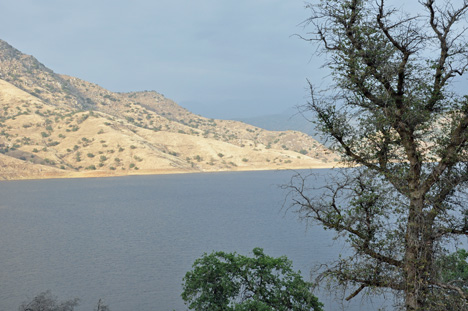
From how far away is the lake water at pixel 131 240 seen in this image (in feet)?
110

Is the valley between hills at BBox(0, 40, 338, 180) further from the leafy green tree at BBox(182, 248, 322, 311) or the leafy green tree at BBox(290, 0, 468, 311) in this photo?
the leafy green tree at BBox(290, 0, 468, 311)

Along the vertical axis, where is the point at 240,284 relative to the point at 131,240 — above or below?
above

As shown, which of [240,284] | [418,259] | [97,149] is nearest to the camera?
[418,259]

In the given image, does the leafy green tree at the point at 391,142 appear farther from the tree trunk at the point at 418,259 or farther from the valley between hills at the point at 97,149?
the valley between hills at the point at 97,149

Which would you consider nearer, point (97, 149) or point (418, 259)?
point (418, 259)

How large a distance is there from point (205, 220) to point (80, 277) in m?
30.0

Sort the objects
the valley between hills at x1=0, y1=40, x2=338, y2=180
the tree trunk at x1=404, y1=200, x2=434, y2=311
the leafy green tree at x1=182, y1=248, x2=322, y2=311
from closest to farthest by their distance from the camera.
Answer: the tree trunk at x1=404, y1=200, x2=434, y2=311, the leafy green tree at x1=182, y1=248, x2=322, y2=311, the valley between hills at x1=0, y1=40, x2=338, y2=180

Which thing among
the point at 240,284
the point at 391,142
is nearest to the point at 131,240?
the point at 240,284

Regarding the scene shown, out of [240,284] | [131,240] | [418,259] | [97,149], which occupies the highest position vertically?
[97,149]

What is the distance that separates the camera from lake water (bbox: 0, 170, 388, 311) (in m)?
33.7

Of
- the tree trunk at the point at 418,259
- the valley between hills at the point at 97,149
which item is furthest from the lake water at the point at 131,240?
the valley between hills at the point at 97,149

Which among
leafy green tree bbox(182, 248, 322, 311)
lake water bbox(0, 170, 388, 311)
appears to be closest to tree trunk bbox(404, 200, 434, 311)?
lake water bbox(0, 170, 388, 311)

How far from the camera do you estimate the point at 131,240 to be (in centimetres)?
5381

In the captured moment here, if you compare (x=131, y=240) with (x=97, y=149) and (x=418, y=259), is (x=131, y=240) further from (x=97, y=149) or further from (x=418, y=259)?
(x=97, y=149)
